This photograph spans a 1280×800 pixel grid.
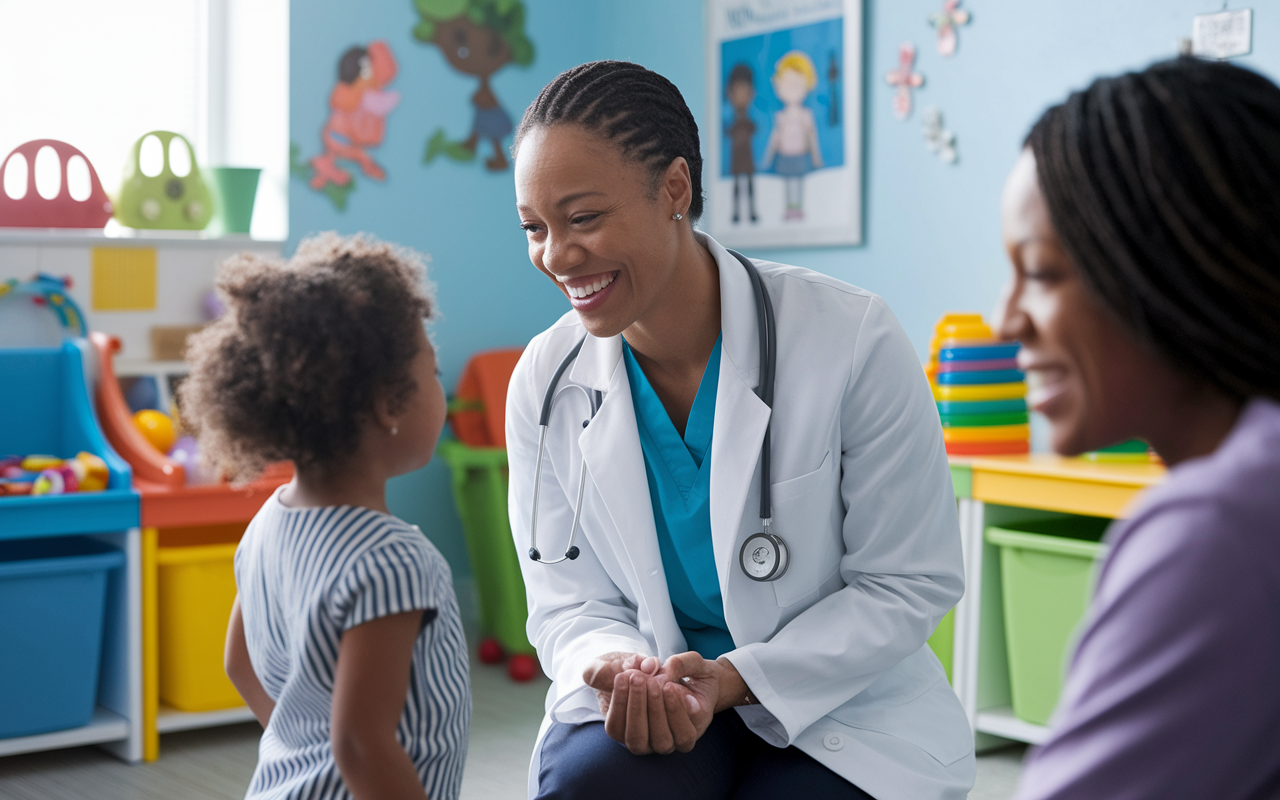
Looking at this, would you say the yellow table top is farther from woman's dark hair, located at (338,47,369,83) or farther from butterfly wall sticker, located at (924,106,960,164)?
woman's dark hair, located at (338,47,369,83)

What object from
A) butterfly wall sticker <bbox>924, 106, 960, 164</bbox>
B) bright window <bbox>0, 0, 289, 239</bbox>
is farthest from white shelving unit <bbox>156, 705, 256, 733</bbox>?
butterfly wall sticker <bbox>924, 106, 960, 164</bbox>

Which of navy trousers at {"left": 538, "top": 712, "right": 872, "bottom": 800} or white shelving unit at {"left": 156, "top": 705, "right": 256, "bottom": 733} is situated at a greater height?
navy trousers at {"left": 538, "top": 712, "right": 872, "bottom": 800}

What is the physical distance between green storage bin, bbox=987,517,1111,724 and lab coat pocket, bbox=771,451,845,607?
3.83ft

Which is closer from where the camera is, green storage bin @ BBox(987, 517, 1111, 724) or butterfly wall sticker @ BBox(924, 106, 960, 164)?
green storage bin @ BBox(987, 517, 1111, 724)

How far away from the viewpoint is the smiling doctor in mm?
1312

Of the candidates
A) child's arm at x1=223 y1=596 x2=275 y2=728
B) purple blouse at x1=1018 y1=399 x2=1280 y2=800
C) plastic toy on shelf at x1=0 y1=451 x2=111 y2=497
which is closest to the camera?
purple blouse at x1=1018 y1=399 x2=1280 y2=800

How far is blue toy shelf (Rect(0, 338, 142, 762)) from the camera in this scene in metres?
2.52

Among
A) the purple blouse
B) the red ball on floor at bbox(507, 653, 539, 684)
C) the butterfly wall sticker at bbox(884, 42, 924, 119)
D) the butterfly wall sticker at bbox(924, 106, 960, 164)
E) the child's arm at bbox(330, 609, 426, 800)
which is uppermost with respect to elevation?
the butterfly wall sticker at bbox(884, 42, 924, 119)

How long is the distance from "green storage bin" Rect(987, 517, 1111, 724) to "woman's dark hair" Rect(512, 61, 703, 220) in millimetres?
1307

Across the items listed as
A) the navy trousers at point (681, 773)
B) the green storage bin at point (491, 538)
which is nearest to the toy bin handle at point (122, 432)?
the green storage bin at point (491, 538)

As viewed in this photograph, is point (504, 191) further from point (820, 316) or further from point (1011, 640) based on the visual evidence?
point (820, 316)

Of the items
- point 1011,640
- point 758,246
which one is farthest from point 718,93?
point 1011,640

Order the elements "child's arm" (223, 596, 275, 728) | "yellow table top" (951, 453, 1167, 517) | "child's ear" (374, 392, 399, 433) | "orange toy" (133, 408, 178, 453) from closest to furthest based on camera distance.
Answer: "child's ear" (374, 392, 399, 433)
"child's arm" (223, 596, 275, 728)
"yellow table top" (951, 453, 1167, 517)
"orange toy" (133, 408, 178, 453)

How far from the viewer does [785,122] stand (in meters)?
3.36
